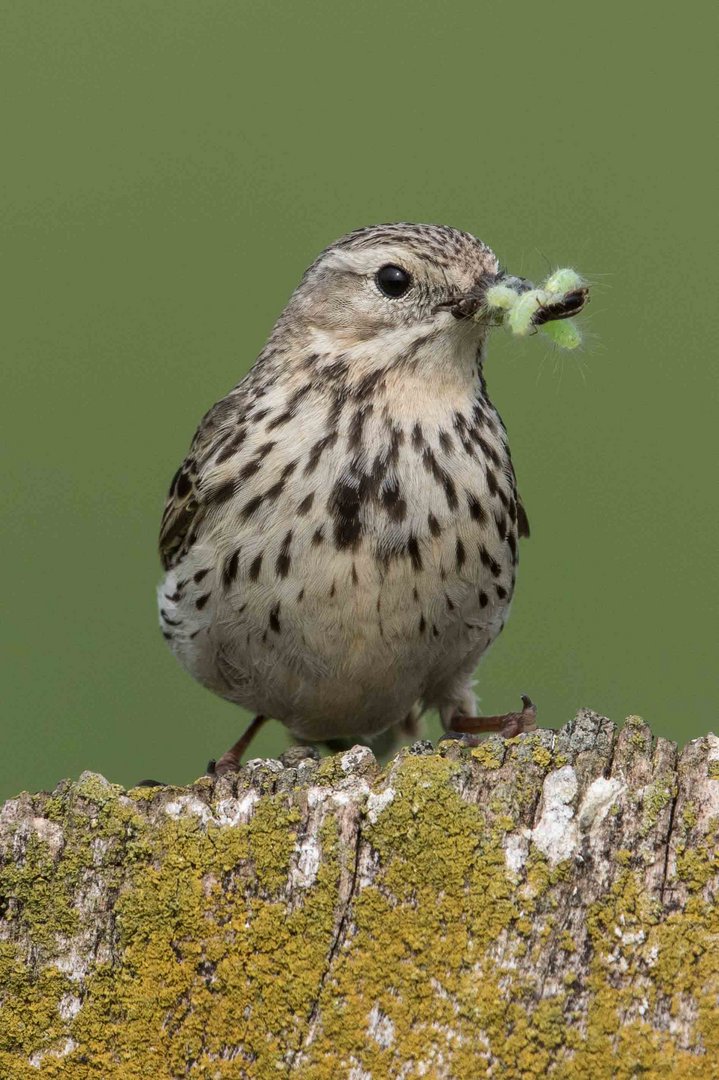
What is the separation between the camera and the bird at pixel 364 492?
7227 millimetres

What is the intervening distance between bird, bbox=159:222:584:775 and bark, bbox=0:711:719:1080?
2527mm

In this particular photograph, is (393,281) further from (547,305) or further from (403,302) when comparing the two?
(547,305)

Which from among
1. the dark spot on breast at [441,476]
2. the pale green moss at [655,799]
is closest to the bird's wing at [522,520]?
the dark spot on breast at [441,476]

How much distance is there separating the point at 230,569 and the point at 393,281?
5.23 feet

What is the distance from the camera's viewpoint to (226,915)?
4590mm

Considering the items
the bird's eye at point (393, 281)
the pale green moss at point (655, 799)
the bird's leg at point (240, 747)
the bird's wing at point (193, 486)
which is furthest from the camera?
the bird's leg at point (240, 747)

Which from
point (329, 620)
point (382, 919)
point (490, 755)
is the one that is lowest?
point (382, 919)

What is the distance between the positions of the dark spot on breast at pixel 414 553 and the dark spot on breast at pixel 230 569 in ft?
2.88

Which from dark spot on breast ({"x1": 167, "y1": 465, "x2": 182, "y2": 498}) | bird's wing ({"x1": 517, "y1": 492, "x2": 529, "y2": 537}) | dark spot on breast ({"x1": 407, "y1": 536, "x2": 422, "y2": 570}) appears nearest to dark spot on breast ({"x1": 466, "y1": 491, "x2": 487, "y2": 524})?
dark spot on breast ({"x1": 407, "y1": 536, "x2": 422, "y2": 570})

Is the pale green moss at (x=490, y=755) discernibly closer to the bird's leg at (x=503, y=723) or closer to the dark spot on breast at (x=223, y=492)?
the bird's leg at (x=503, y=723)

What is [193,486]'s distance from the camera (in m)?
7.97

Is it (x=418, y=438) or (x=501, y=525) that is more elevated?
(x=501, y=525)

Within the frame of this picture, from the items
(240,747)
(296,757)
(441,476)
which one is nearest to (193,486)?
(441,476)

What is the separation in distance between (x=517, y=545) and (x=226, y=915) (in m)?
3.80
